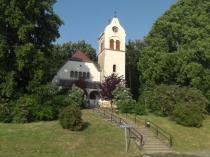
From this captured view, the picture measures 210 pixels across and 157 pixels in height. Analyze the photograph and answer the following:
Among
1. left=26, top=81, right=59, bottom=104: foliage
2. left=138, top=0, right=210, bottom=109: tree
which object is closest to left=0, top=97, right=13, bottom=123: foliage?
left=26, top=81, right=59, bottom=104: foliage

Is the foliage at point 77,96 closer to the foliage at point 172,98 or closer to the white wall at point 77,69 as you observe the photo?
the foliage at point 172,98

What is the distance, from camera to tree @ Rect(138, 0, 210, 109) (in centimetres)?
2948

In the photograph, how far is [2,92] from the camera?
23.7m

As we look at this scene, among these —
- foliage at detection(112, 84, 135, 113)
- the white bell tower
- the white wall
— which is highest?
the white bell tower

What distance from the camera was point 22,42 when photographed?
84.1 ft

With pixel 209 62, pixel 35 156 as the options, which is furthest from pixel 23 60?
pixel 209 62

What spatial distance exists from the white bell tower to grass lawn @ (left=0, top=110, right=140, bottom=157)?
21386 mm

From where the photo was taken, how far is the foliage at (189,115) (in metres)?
23.9

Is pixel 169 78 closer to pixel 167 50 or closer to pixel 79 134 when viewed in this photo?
pixel 167 50

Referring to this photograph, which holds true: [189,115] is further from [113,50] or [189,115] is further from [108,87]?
[113,50]

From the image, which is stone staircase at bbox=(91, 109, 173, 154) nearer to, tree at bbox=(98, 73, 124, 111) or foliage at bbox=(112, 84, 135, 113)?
foliage at bbox=(112, 84, 135, 113)

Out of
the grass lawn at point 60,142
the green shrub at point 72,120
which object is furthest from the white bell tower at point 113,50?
the green shrub at point 72,120

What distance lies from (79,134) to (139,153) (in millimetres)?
4897

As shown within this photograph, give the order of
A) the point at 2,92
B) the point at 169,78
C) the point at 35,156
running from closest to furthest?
1. the point at 35,156
2. the point at 2,92
3. the point at 169,78
